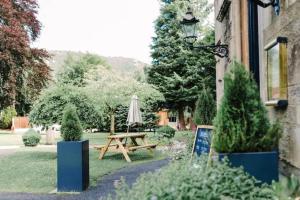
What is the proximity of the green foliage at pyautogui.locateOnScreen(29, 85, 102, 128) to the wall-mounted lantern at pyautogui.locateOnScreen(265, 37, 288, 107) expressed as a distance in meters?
8.63

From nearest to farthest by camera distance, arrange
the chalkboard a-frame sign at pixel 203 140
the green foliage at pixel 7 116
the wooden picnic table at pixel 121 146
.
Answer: the chalkboard a-frame sign at pixel 203 140
the wooden picnic table at pixel 121 146
the green foliage at pixel 7 116

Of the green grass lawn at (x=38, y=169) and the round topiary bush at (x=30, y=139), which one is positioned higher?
the round topiary bush at (x=30, y=139)

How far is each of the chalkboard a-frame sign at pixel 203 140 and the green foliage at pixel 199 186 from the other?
246 cm

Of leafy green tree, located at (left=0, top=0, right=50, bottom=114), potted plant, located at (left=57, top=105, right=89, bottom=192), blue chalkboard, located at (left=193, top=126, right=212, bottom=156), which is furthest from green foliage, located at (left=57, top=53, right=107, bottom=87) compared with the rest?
blue chalkboard, located at (left=193, top=126, right=212, bottom=156)

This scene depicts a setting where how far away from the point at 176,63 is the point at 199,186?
24.9m

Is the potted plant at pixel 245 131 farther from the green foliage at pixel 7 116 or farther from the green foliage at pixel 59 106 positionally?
the green foliage at pixel 7 116

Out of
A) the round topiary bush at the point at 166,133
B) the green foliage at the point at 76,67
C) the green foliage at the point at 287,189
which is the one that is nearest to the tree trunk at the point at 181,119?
the round topiary bush at the point at 166,133

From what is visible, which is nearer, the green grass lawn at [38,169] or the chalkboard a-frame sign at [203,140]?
the chalkboard a-frame sign at [203,140]

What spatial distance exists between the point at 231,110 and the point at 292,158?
1003 mm

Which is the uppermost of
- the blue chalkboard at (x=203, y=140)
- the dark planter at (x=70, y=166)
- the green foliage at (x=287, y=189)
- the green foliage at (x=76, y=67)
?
the green foliage at (x=76, y=67)

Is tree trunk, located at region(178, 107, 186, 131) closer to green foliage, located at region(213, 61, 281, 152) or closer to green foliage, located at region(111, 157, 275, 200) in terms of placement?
green foliage, located at region(213, 61, 281, 152)

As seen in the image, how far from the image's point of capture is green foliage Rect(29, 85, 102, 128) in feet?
41.9

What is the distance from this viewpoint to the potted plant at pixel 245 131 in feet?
12.6

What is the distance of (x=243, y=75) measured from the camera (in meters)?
4.08
